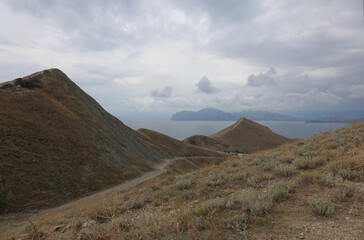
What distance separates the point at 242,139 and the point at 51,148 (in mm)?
80554

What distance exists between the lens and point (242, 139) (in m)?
90.6

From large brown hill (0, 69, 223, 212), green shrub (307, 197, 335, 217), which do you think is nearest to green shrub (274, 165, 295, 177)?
green shrub (307, 197, 335, 217)

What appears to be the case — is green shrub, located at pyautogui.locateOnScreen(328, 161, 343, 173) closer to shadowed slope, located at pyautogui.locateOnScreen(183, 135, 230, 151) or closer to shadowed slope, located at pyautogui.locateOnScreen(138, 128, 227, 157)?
shadowed slope, located at pyautogui.locateOnScreen(138, 128, 227, 157)

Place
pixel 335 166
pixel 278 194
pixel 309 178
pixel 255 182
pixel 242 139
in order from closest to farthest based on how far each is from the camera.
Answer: pixel 278 194, pixel 309 178, pixel 335 166, pixel 255 182, pixel 242 139

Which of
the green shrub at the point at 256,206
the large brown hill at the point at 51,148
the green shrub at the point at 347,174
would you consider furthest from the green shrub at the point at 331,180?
the large brown hill at the point at 51,148

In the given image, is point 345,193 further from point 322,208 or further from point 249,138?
point 249,138

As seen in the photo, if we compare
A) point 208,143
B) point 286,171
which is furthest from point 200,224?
point 208,143

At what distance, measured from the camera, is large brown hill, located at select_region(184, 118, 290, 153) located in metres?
81.6

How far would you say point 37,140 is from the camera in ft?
69.7

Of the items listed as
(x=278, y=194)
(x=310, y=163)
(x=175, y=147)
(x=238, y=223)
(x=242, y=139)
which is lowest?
(x=242, y=139)

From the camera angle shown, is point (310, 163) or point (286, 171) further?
point (310, 163)

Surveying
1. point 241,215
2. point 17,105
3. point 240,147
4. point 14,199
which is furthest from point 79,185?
point 240,147

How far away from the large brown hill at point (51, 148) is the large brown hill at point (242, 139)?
4849 cm

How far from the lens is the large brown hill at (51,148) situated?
16.8m
